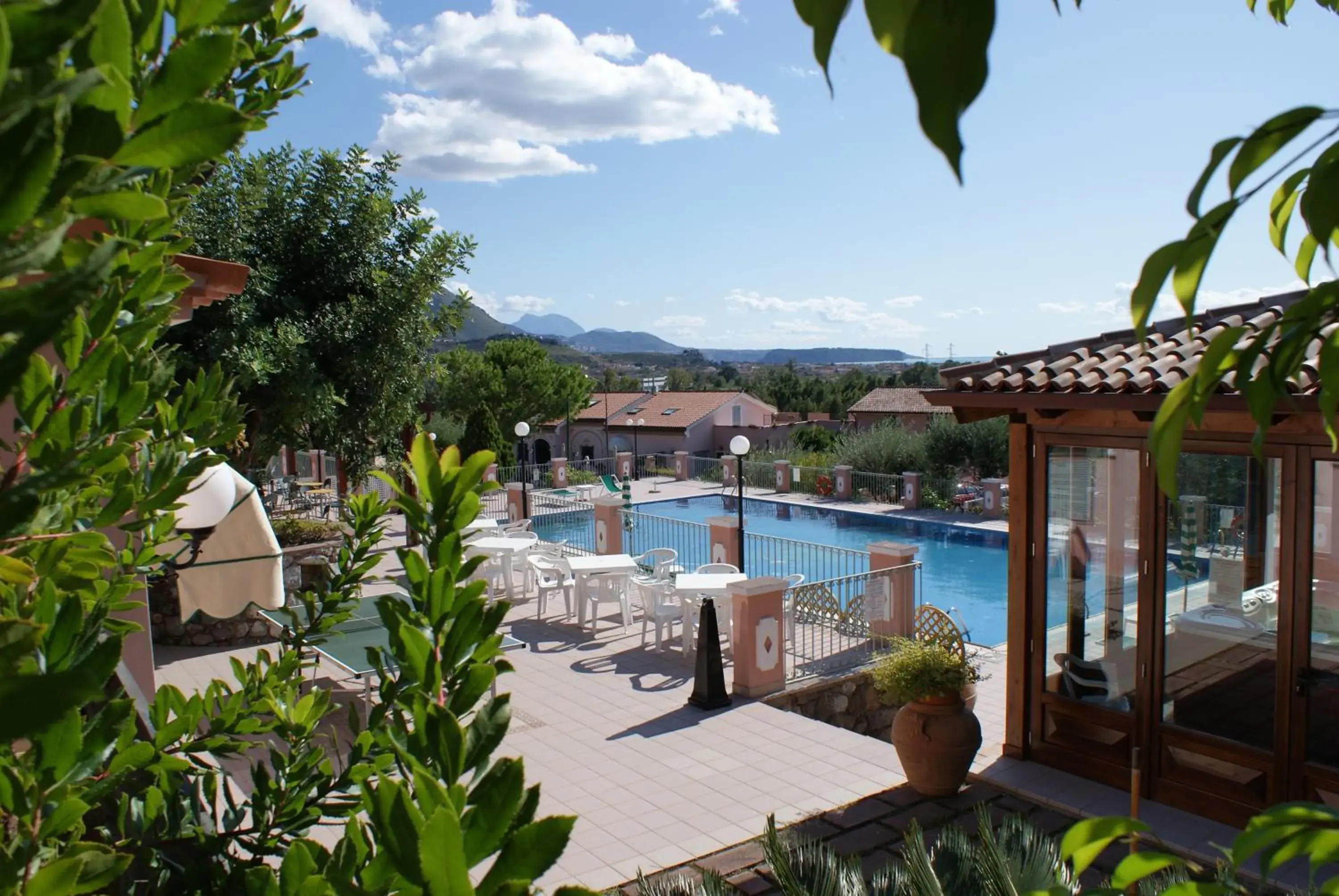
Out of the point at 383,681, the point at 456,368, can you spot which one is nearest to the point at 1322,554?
the point at 383,681

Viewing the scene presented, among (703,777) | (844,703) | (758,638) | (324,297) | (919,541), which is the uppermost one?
(324,297)

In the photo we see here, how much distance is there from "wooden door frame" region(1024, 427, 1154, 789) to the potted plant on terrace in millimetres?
642

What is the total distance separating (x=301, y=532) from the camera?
1206 cm

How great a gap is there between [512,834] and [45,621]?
523mm

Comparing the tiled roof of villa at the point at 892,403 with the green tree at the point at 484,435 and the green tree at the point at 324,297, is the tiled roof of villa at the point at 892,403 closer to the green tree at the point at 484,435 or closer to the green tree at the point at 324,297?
the green tree at the point at 484,435

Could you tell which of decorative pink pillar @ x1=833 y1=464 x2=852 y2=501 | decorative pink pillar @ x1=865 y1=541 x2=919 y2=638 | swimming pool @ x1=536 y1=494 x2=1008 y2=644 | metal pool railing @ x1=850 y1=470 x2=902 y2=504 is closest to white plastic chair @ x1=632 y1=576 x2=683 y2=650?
decorative pink pillar @ x1=865 y1=541 x2=919 y2=638

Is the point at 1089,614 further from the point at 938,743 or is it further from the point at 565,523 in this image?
the point at 565,523

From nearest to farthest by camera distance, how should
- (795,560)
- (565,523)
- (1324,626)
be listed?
(1324,626) < (795,560) < (565,523)

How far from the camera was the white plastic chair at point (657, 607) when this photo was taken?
10.5 meters

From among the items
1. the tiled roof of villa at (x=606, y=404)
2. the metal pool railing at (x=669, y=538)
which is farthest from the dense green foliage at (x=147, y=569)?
the tiled roof of villa at (x=606, y=404)

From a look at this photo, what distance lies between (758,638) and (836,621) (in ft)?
6.73

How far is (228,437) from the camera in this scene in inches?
57.2

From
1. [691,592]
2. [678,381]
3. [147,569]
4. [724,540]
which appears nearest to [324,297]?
[691,592]

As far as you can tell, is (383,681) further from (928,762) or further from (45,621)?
(928,762)
